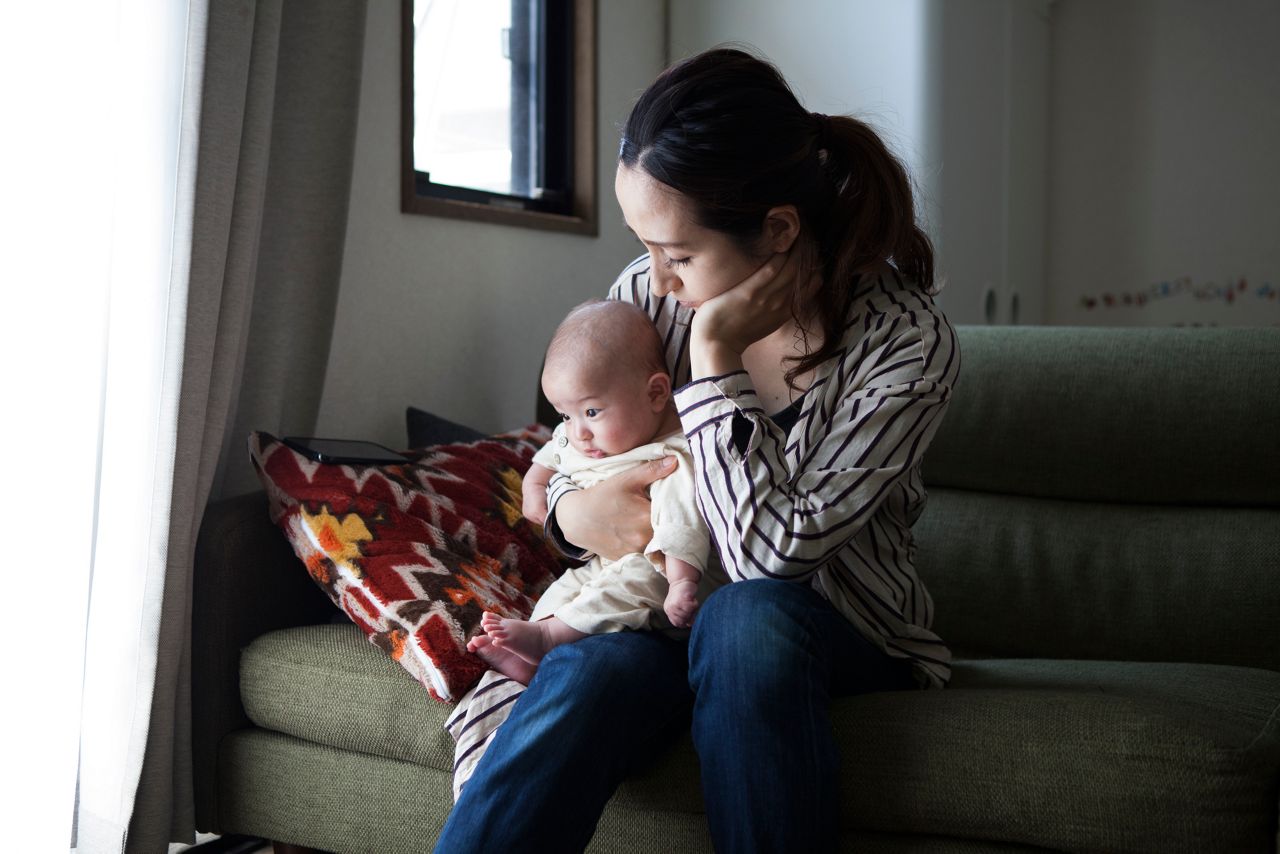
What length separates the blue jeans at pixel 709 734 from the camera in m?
1.10

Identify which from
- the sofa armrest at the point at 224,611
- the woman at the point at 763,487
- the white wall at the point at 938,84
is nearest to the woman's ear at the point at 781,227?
the woman at the point at 763,487

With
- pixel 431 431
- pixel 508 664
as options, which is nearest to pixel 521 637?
pixel 508 664

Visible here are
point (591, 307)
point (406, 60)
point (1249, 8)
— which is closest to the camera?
point (591, 307)

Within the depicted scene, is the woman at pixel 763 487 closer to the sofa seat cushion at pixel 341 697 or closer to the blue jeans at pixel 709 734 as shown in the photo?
the blue jeans at pixel 709 734

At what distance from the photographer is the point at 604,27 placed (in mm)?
2773

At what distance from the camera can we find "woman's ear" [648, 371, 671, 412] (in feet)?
4.82

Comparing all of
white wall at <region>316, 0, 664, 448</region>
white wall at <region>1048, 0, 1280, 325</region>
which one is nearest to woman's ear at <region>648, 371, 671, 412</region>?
white wall at <region>316, 0, 664, 448</region>

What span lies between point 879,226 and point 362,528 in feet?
2.60

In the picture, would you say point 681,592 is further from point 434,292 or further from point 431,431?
point 434,292

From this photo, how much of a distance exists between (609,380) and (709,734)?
49cm

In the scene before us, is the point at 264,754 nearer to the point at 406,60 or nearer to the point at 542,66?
the point at 406,60

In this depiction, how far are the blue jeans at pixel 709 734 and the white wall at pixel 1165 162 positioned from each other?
3.05 meters

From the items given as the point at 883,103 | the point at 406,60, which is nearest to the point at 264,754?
the point at 406,60

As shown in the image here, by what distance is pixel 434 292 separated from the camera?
2277 millimetres
